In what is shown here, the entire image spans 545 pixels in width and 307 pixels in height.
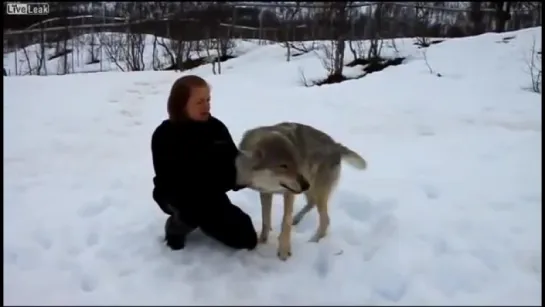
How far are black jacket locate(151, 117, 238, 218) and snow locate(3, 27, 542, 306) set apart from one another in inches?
10.4

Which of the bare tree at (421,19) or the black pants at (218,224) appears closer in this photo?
the black pants at (218,224)

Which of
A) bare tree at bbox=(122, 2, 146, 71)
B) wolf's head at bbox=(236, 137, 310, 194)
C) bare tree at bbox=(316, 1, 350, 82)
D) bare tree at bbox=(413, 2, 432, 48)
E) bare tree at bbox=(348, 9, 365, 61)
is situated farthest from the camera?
bare tree at bbox=(413, 2, 432, 48)

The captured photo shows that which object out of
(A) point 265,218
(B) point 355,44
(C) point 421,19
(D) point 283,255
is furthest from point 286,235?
(C) point 421,19

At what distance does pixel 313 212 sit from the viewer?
321cm

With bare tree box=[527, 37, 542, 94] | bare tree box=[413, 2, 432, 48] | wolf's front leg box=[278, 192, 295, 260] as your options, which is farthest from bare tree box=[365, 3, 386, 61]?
wolf's front leg box=[278, 192, 295, 260]

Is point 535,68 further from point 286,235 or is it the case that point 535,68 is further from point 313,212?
point 286,235

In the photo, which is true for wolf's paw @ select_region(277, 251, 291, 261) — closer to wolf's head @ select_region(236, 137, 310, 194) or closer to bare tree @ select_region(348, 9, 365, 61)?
wolf's head @ select_region(236, 137, 310, 194)

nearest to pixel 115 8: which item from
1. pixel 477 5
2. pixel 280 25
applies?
pixel 280 25

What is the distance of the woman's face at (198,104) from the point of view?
2520mm

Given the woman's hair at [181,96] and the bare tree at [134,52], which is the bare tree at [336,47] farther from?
the woman's hair at [181,96]

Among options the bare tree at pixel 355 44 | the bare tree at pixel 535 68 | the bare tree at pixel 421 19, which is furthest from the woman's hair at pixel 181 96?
the bare tree at pixel 421 19

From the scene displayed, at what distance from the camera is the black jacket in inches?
100

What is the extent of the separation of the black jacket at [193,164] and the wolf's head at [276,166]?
0.14 meters

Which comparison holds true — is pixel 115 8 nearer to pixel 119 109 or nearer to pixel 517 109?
pixel 119 109
